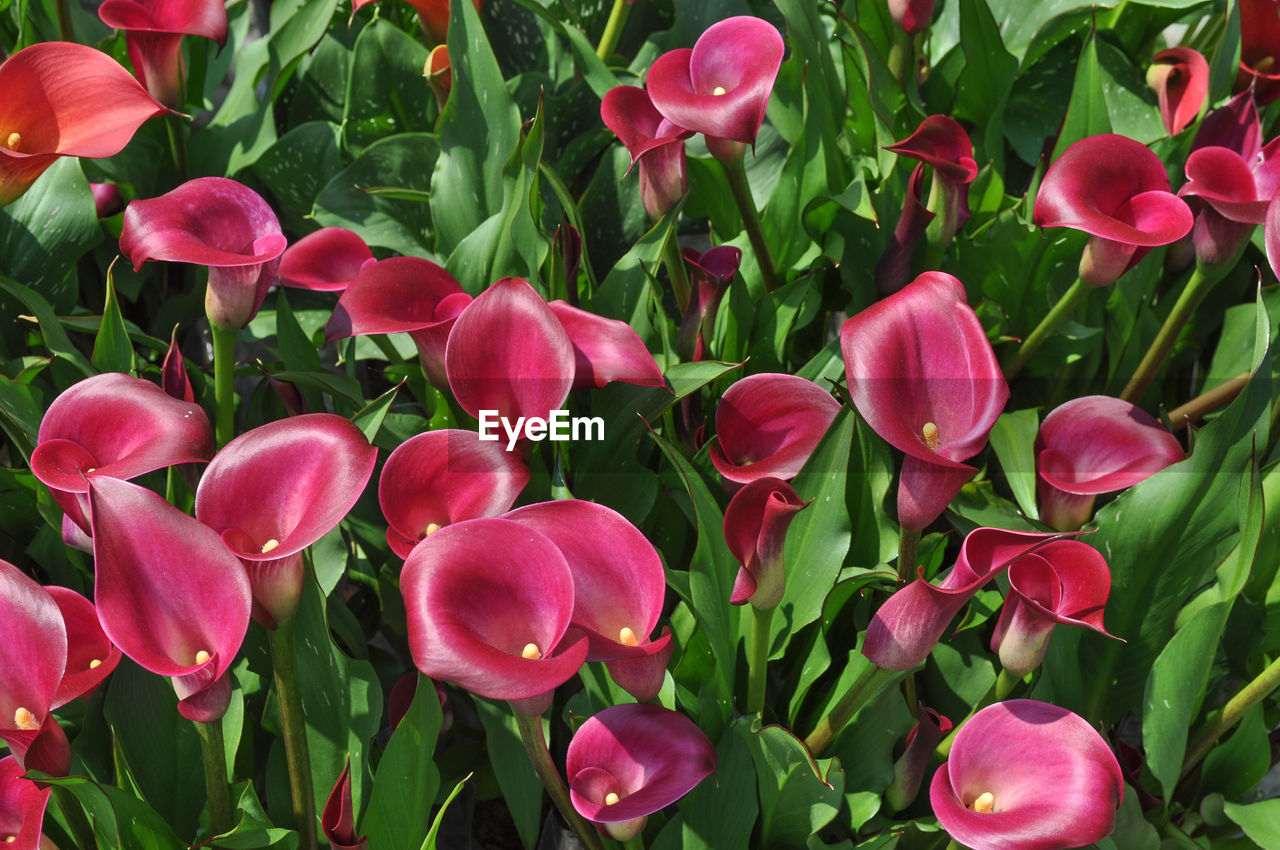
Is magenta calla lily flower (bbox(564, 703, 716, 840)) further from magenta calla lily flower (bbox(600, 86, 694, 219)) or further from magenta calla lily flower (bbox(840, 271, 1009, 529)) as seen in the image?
magenta calla lily flower (bbox(600, 86, 694, 219))

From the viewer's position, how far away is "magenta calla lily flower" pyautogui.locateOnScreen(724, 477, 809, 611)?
367 mm

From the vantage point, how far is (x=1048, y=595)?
435 mm

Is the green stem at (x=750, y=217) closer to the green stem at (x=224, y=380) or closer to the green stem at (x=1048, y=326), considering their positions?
the green stem at (x=1048, y=326)

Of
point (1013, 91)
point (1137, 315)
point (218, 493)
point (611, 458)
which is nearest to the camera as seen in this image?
point (218, 493)

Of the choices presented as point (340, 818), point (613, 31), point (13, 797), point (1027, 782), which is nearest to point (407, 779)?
point (340, 818)

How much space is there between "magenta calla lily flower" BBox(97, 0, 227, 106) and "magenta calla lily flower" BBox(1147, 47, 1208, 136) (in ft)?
2.18

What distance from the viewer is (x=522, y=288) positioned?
18.5 inches

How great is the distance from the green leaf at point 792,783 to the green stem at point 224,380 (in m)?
0.33

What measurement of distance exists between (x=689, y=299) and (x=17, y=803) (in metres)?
0.41

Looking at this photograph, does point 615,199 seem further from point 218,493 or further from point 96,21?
point 96,21

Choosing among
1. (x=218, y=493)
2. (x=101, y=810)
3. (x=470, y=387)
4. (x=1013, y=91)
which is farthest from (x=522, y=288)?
(x=1013, y=91)

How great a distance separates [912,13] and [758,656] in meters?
0.50

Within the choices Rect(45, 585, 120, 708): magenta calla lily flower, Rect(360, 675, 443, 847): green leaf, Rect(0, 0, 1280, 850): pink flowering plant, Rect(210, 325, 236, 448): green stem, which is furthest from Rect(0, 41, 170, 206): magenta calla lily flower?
Rect(360, 675, 443, 847): green leaf

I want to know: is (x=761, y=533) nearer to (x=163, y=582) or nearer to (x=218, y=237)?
(x=163, y=582)
